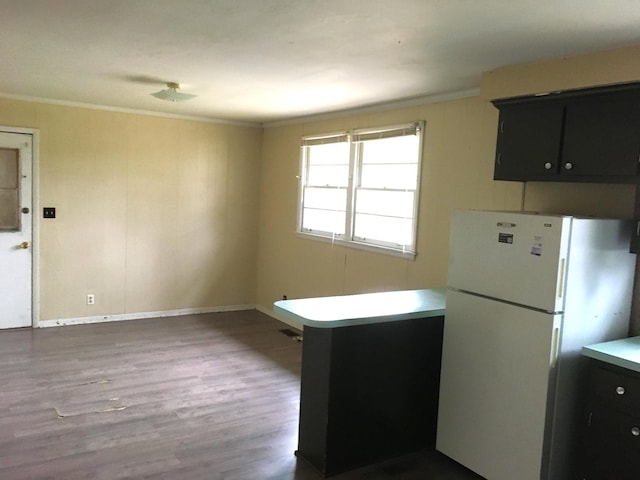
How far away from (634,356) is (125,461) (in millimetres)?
2706

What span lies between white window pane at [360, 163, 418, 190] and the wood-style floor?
1794 millimetres

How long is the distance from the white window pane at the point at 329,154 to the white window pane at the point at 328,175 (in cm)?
5

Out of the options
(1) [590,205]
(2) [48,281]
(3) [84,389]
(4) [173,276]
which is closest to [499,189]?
(1) [590,205]

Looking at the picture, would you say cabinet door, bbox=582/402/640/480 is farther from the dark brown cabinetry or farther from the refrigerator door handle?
the refrigerator door handle

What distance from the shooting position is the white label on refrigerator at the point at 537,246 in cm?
256

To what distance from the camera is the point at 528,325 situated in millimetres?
2617

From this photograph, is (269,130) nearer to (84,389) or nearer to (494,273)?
(84,389)

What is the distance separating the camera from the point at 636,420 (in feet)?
7.67

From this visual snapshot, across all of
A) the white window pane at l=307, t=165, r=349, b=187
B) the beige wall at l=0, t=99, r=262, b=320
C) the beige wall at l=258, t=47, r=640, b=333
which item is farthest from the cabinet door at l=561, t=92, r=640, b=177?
the beige wall at l=0, t=99, r=262, b=320

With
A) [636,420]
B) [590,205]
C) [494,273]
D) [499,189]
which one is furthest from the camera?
[499,189]

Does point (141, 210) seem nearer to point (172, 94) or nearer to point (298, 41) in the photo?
point (172, 94)

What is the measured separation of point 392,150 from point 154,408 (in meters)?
2.82

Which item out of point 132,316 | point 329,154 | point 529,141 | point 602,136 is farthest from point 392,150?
point 132,316

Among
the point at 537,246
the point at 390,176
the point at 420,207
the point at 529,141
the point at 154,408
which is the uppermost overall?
the point at 529,141
